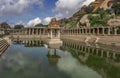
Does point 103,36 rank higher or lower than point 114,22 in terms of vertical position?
lower

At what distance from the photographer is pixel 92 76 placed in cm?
1886

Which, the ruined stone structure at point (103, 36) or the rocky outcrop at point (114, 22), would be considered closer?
the ruined stone structure at point (103, 36)

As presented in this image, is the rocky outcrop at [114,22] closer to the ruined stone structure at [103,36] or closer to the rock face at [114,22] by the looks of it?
the rock face at [114,22]

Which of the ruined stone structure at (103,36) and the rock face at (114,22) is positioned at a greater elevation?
the rock face at (114,22)

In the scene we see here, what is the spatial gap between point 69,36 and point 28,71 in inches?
2692

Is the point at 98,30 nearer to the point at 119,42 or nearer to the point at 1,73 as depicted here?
the point at 119,42

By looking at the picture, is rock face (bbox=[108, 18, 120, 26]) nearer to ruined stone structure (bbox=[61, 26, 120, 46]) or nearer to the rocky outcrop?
the rocky outcrop

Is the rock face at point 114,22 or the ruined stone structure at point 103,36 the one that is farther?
the rock face at point 114,22

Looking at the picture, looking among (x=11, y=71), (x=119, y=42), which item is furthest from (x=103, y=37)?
(x=11, y=71)

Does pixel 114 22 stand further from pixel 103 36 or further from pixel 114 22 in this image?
pixel 103 36

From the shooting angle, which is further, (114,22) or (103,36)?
(114,22)

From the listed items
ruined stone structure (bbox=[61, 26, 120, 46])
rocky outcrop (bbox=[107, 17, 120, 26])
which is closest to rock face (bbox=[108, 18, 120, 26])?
rocky outcrop (bbox=[107, 17, 120, 26])

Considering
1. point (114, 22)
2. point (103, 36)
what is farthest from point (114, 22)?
point (103, 36)

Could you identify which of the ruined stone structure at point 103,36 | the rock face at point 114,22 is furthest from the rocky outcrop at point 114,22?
the ruined stone structure at point 103,36
